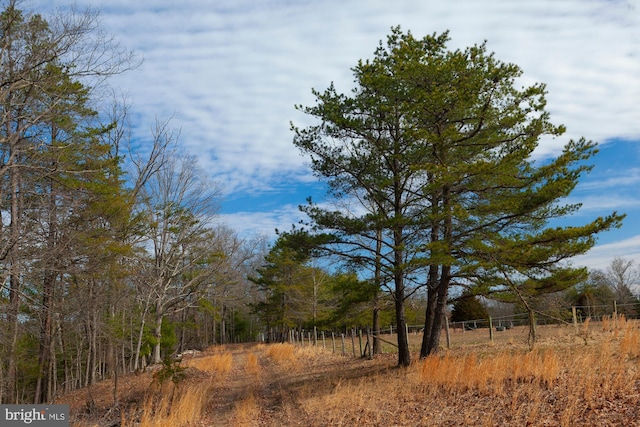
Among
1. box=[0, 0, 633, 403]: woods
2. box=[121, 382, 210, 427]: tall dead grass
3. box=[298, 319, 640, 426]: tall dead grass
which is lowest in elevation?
box=[121, 382, 210, 427]: tall dead grass

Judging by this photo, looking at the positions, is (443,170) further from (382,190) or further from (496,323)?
(496,323)

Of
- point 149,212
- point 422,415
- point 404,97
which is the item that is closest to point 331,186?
point 404,97

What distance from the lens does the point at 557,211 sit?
40.3 ft

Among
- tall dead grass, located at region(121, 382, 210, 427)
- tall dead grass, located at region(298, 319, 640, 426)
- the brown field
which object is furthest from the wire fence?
tall dead grass, located at region(121, 382, 210, 427)

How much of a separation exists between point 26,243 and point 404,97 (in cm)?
1033

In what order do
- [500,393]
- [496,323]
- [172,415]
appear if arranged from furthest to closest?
[496,323] < [172,415] < [500,393]

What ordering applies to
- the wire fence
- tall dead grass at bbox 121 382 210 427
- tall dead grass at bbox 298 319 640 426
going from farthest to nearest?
1. the wire fence
2. tall dead grass at bbox 121 382 210 427
3. tall dead grass at bbox 298 319 640 426

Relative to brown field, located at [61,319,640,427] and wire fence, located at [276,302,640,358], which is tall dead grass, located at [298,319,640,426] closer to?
brown field, located at [61,319,640,427]

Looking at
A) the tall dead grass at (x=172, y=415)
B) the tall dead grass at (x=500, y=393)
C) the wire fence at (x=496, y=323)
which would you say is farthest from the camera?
the wire fence at (x=496, y=323)

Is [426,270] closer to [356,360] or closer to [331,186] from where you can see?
[331,186]

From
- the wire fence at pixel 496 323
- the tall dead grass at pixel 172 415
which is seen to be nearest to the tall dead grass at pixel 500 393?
the wire fence at pixel 496 323

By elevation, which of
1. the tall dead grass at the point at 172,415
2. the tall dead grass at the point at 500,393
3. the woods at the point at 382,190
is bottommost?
the tall dead grass at the point at 172,415

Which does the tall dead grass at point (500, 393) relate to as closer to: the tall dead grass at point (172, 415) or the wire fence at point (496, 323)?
the wire fence at point (496, 323)

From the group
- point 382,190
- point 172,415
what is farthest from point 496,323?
point 172,415
